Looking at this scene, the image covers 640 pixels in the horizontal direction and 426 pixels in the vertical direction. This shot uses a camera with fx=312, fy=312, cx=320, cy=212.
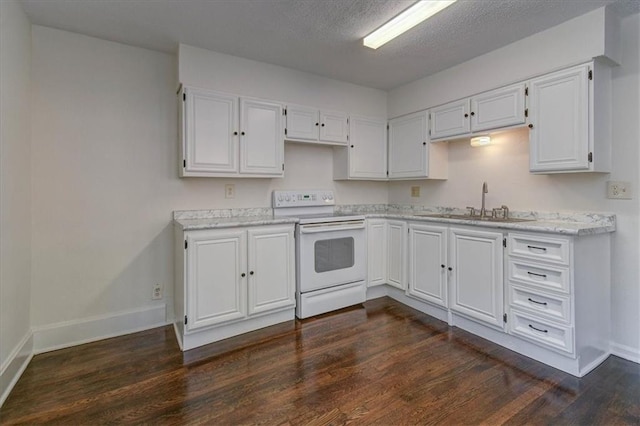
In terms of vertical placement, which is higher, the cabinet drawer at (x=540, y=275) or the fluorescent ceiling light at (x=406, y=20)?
the fluorescent ceiling light at (x=406, y=20)

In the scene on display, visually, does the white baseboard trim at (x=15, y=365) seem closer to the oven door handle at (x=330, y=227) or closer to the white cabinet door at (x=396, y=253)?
the oven door handle at (x=330, y=227)

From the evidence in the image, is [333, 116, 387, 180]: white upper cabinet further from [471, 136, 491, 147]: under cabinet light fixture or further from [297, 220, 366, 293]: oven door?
[471, 136, 491, 147]: under cabinet light fixture

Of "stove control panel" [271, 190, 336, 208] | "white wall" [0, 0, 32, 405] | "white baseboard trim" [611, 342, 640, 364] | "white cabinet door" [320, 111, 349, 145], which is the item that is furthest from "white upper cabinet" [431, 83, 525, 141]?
"white wall" [0, 0, 32, 405]

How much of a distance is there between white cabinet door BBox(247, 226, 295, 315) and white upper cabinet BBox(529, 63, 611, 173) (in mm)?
2150

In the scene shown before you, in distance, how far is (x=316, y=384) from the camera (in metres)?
1.95

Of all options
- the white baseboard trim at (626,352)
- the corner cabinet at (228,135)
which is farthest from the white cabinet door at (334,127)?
the white baseboard trim at (626,352)

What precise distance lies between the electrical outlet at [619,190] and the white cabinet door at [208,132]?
9.70 feet

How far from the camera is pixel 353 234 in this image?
3250 mm

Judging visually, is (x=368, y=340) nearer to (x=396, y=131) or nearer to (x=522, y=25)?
(x=396, y=131)

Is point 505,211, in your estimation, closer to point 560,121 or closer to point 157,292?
point 560,121

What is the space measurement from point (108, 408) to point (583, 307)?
2.98m

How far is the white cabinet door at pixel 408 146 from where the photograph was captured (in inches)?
134

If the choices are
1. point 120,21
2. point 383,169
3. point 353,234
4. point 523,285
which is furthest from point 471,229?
point 120,21

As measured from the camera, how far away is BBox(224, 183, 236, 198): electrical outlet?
121 inches
